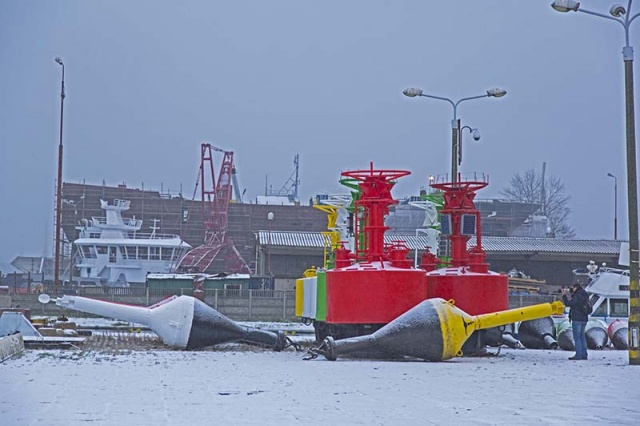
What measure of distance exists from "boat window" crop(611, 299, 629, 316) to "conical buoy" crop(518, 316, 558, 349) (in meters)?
7.27

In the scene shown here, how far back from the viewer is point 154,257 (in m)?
80.8

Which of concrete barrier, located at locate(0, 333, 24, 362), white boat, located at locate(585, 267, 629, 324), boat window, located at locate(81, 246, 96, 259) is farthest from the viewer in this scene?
boat window, located at locate(81, 246, 96, 259)

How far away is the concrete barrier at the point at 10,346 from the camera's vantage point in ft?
60.6

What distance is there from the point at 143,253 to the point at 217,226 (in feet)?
62.6

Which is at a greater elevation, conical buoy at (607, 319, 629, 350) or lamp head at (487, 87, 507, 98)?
lamp head at (487, 87, 507, 98)

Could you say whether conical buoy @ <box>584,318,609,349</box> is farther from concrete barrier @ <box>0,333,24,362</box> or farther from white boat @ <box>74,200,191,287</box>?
white boat @ <box>74,200,191,287</box>

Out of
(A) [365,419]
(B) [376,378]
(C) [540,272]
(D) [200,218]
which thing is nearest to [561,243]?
(C) [540,272]

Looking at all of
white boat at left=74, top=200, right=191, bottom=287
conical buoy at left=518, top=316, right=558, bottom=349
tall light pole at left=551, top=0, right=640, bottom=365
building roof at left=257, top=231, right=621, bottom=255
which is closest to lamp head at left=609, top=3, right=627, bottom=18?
tall light pole at left=551, top=0, right=640, bottom=365

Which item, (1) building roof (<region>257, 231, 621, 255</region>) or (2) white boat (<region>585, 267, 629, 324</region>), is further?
(1) building roof (<region>257, 231, 621, 255</region>)

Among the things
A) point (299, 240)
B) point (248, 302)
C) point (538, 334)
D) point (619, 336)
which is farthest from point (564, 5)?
point (299, 240)

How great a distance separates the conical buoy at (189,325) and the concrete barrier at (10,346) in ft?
10.0

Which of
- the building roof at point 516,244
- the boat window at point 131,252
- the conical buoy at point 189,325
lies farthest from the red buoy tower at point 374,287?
the boat window at point 131,252

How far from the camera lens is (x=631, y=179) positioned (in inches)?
816

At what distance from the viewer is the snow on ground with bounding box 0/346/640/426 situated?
34.0ft
